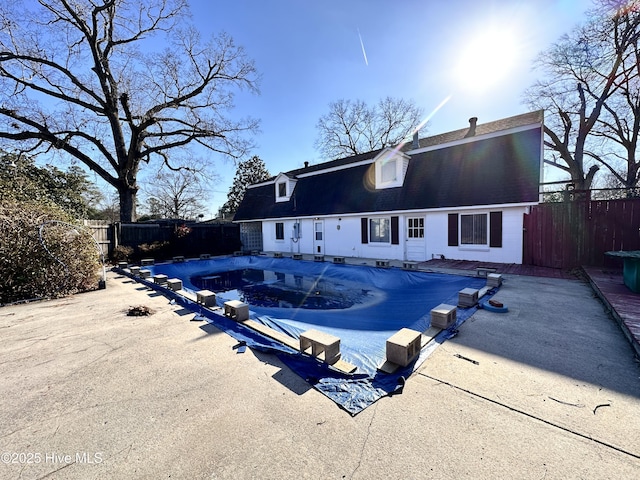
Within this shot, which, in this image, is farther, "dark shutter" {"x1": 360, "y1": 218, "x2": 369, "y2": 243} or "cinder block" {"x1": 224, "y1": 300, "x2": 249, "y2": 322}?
"dark shutter" {"x1": 360, "y1": 218, "x2": 369, "y2": 243}

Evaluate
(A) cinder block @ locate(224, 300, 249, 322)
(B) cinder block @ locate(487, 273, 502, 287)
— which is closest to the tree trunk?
(A) cinder block @ locate(224, 300, 249, 322)

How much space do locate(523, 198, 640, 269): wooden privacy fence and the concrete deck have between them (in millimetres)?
5503

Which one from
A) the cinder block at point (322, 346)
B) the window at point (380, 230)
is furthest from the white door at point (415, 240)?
the cinder block at point (322, 346)

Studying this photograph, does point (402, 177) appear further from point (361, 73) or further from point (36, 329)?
point (36, 329)

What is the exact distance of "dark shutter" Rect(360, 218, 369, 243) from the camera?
1256 cm

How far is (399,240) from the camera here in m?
11.5

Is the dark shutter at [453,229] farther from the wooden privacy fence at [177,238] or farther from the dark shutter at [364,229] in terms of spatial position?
the wooden privacy fence at [177,238]

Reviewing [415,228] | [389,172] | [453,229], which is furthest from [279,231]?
[453,229]

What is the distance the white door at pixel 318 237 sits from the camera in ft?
47.8

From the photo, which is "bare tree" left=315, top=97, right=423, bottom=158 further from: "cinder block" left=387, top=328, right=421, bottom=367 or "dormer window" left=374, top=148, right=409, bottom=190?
"cinder block" left=387, top=328, right=421, bottom=367

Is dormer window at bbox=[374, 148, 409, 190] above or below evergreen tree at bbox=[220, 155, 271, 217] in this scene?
below

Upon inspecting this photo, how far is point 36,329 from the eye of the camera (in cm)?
447

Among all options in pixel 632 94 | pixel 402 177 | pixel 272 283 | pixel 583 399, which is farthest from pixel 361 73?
pixel 632 94

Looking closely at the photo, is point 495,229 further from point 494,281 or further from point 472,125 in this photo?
point 472,125
